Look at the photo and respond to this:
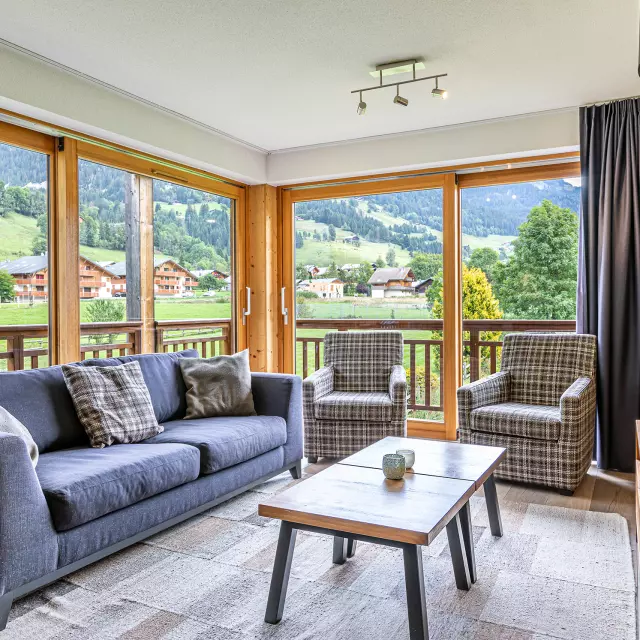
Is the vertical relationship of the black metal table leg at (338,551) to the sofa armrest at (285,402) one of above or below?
below

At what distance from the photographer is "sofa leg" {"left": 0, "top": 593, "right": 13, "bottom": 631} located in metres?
2.03

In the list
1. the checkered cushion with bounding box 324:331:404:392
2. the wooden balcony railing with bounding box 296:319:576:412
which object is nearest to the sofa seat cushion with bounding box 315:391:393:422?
the checkered cushion with bounding box 324:331:404:392

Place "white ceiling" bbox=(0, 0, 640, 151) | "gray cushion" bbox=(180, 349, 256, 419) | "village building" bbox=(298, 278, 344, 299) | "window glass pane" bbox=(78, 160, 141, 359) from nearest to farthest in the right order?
"white ceiling" bbox=(0, 0, 640, 151) → "gray cushion" bbox=(180, 349, 256, 419) → "window glass pane" bbox=(78, 160, 141, 359) → "village building" bbox=(298, 278, 344, 299)

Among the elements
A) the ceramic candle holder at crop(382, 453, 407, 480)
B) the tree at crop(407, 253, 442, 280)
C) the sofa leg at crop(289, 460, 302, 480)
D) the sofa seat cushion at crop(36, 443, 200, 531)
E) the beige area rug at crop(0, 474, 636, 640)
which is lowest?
the beige area rug at crop(0, 474, 636, 640)

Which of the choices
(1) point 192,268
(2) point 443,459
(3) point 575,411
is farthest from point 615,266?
(1) point 192,268

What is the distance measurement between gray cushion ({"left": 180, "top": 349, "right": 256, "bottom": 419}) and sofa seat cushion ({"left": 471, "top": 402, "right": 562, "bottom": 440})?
1.45m

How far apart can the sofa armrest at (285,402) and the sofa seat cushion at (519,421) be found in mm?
1123

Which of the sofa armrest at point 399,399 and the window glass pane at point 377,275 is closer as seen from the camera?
the sofa armrest at point 399,399

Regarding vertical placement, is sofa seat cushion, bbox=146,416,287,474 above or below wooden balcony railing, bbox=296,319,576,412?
below

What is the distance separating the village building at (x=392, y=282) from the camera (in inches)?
196

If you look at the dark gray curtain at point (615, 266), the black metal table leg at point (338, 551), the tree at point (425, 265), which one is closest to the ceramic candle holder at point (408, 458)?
the black metal table leg at point (338, 551)

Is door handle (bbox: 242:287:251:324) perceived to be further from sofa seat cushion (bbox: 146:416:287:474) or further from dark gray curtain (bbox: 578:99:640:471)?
dark gray curtain (bbox: 578:99:640:471)

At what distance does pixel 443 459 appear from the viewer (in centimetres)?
Answer: 262

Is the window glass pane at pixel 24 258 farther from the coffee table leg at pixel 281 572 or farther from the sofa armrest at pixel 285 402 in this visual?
the coffee table leg at pixel 281 572
